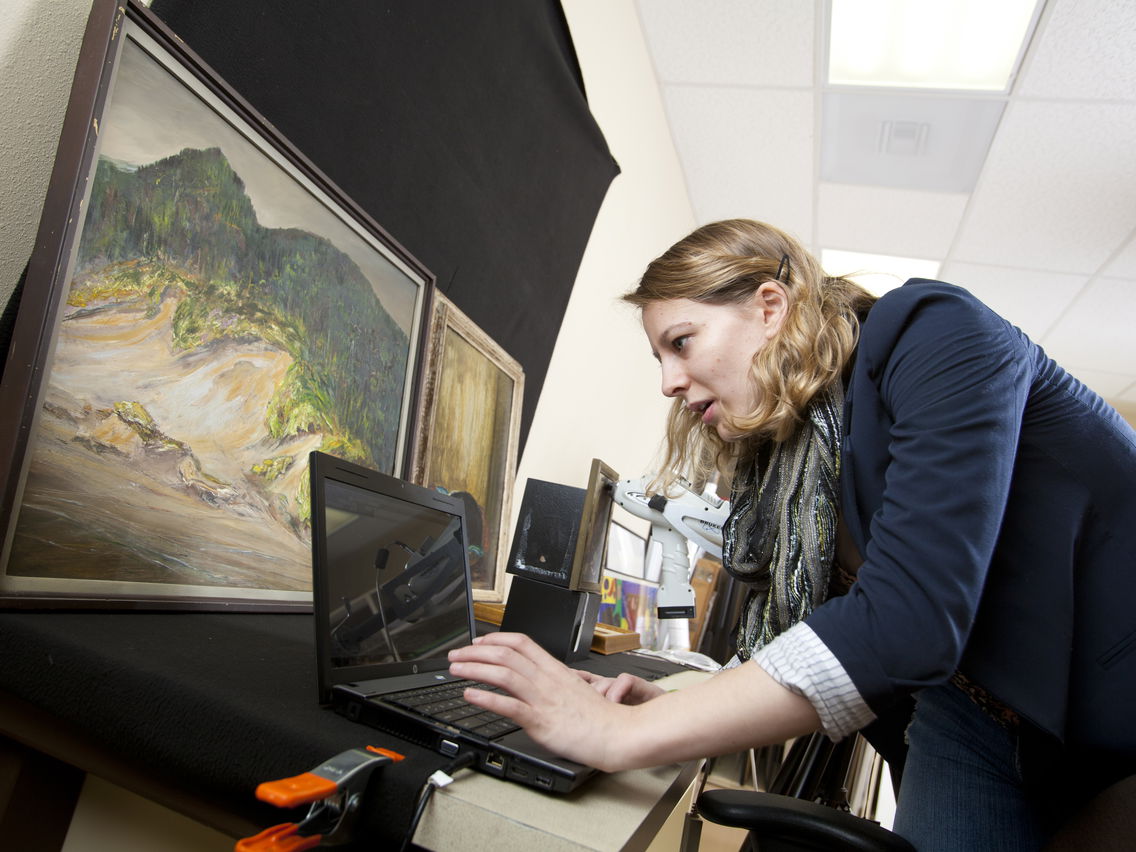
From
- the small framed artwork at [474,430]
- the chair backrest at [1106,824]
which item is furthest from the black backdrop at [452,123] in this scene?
the chair backrest at [1106,824]

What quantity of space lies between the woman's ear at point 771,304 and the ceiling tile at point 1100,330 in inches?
136

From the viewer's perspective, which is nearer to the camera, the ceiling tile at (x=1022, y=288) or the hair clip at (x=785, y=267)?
the hair clip at (x=785, y=267)

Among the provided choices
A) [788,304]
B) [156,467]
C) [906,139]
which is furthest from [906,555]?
[906,139]

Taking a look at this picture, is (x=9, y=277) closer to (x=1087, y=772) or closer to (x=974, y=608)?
(x=974, y=608)

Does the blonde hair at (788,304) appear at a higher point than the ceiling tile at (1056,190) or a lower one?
lower

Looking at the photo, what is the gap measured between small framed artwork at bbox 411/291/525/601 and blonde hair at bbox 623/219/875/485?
437 millimetres

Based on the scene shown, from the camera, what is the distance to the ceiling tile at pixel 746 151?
9.45 ft

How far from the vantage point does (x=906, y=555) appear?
0.62 metres

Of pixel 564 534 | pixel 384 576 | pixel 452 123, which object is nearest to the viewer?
pixel 384 576

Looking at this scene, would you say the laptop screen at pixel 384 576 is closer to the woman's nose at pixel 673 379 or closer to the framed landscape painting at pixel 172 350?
the framed landscape painting at pixel 172 350

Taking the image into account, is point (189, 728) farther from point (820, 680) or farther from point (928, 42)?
point (928, 42)

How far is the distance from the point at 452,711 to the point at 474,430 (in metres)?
0.99

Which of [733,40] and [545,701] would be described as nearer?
[545,701]

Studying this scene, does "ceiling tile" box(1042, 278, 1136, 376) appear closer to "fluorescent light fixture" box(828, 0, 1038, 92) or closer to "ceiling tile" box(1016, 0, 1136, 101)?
"ceiling tile" box(1016, 0, 1136, 101)
